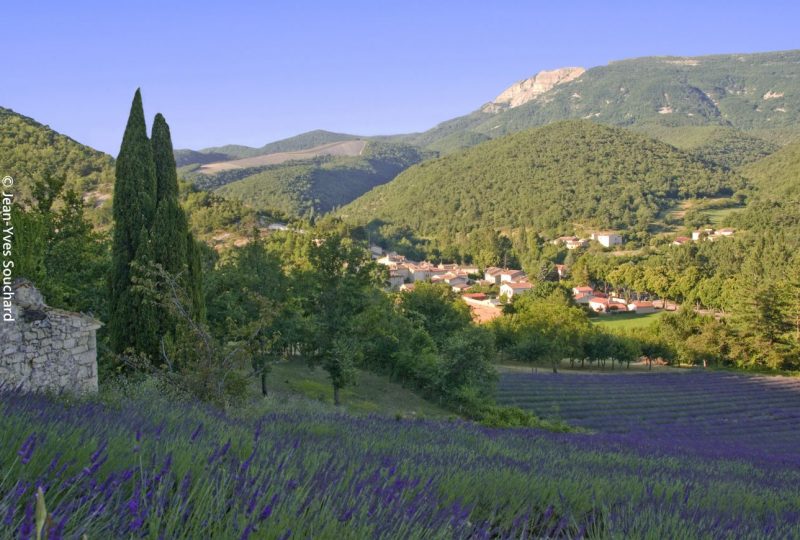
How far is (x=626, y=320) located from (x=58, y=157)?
68.3 meters

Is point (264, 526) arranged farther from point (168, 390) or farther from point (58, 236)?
point (58, 236)

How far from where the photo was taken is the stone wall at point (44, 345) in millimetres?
7840

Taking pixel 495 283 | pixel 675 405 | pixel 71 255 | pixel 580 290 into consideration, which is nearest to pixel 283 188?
pixel 495 283

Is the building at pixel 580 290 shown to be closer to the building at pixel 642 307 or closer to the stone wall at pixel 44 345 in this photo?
the building at pixel 642 307

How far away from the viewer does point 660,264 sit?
89.1 m

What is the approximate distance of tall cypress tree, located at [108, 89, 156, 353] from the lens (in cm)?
1366

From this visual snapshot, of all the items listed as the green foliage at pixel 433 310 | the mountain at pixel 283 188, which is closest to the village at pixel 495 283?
the green foliage at pixel 433 310

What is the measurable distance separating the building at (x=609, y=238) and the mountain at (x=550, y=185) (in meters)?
10.7

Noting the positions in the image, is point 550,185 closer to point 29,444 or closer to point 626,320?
point 626,320

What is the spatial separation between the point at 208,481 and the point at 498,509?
2009 mm

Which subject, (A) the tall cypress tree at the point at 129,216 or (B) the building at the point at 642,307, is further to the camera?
(B) the building at the point at 642,307

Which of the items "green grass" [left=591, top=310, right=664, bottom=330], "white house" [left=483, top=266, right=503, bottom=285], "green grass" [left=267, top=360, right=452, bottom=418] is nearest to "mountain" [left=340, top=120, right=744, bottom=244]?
"white house" [left=483, top=266, right=503, bottom=285]

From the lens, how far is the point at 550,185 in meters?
149

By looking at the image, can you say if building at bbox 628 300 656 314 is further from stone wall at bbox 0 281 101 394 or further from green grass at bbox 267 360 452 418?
stone wall at bbox 0 281 101 394
